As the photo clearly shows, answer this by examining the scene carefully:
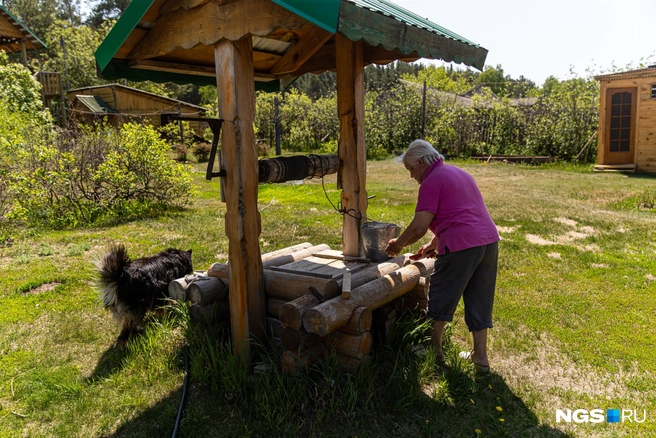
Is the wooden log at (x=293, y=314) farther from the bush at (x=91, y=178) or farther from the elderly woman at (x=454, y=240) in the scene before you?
the bush at (x=91, y=178)

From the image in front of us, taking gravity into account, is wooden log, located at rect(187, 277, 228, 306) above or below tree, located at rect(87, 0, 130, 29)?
below

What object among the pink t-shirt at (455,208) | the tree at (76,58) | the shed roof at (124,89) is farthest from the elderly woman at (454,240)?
the tree at (76,58)

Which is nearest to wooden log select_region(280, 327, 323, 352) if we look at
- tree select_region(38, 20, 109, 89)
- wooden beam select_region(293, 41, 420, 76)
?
wooden beam select_region(293, 41, 420, 76)

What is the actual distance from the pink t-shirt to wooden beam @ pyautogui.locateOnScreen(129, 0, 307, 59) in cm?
140

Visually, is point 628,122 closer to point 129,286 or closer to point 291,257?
point 291,257

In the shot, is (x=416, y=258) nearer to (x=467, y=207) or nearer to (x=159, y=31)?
(x=467, y=207)

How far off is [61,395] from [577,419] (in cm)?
350

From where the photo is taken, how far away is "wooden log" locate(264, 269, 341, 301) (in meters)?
3.69

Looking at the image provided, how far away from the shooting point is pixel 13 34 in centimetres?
2045

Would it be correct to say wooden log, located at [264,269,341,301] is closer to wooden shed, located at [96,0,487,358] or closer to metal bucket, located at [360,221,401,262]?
wooden shed, located at [96,0,487,358]

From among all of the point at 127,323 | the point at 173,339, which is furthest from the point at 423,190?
the point at 127,323

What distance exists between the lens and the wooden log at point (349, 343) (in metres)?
3.26

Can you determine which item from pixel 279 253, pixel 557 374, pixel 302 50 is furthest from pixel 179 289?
pixel 557 374

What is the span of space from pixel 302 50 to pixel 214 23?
1671 millimetres
